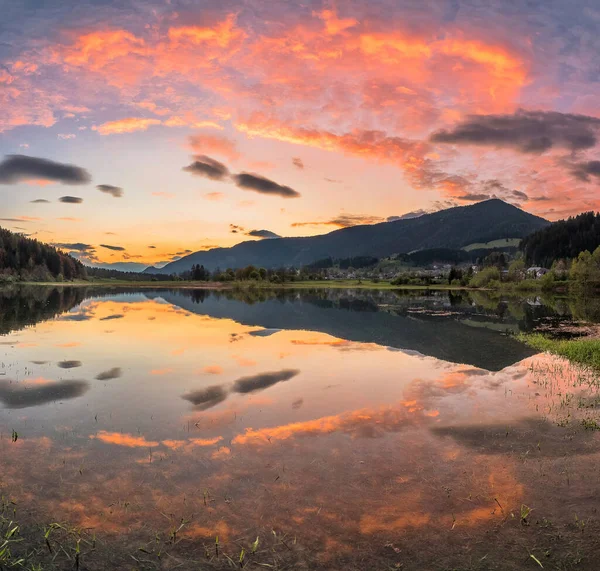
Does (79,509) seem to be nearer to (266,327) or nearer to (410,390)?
(410,390)

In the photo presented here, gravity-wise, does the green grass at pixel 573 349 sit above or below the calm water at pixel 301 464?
below

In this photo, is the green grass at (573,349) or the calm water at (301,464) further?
the green grass at (573,349)

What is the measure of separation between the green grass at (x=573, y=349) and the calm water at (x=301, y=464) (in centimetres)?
369

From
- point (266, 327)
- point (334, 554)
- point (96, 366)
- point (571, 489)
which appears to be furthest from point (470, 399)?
point (266, 327)

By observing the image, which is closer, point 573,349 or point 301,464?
point 301,464

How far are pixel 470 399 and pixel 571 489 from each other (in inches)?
366

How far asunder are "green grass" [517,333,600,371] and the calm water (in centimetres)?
369

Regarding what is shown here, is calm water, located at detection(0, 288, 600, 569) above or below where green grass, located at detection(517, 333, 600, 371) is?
above

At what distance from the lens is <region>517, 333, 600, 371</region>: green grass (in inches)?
1190

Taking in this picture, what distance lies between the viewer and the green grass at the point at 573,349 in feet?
99.2

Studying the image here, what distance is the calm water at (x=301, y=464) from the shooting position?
29.3ft

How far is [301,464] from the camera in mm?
12984

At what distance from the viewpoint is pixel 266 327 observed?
51.6 meters

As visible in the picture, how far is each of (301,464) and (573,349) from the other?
96.9 ft
